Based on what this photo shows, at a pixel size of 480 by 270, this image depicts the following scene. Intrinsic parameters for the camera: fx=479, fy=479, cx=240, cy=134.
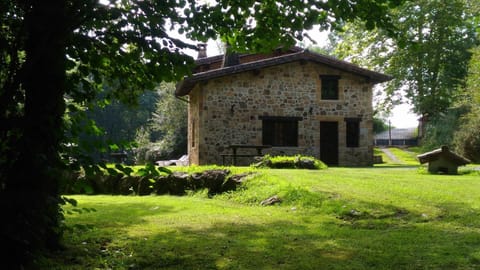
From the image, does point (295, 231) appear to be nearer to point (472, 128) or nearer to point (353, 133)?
point (353, 133)

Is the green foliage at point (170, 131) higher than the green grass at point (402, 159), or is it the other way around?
the green foliage at point (170, 131)

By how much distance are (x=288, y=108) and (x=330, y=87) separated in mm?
2401

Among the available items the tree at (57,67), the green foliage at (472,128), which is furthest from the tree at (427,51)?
the tree at (57,67)

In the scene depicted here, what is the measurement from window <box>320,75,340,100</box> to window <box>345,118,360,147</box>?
4.87 feet

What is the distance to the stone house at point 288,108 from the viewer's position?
2077 cm

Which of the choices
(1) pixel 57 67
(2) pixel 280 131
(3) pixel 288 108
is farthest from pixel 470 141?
(1) pixel 57 67

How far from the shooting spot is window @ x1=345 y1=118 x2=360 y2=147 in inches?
894

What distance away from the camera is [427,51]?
37750 mm

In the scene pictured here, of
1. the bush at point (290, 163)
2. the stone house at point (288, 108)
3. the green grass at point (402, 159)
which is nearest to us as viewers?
the bush at point (290, 163)

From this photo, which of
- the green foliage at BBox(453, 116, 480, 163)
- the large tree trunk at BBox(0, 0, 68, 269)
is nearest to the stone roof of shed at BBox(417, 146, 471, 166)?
the large tree trunk at BBox(0, 0, 68, 269)

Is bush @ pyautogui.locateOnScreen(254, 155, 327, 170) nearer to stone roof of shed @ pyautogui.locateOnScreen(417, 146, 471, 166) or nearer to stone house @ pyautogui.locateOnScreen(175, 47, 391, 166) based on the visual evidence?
stone roof of shed @ pyautogui.locateOnScreen(417, 146, 471, 166)

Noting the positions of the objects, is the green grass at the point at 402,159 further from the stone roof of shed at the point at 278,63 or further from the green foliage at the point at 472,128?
the stone roof of shed at the point at 278,63

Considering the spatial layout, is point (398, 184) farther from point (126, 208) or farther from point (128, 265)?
point (128, 265)

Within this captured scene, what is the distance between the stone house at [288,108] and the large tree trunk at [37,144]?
16366 millimetres
